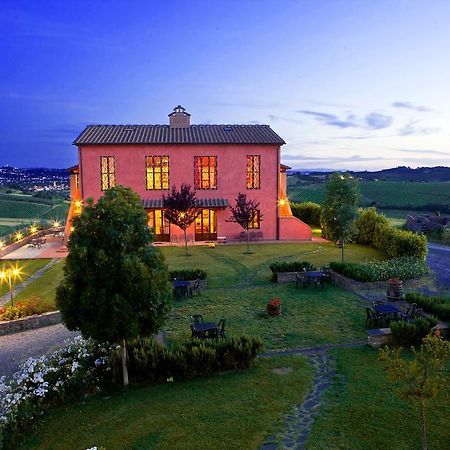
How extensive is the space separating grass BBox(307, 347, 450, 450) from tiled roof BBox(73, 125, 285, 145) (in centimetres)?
2577

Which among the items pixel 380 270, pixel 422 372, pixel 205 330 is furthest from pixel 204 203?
pixel 422 372

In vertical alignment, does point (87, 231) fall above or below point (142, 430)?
above

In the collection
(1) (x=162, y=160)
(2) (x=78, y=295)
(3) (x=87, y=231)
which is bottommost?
→ (2) (x=78, y=295)

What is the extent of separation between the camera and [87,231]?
939 centimetres

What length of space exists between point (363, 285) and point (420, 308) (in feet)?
14.4

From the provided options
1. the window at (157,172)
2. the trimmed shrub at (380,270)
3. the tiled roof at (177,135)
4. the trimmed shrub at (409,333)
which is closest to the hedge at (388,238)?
the trimmed shrub at (380,270)

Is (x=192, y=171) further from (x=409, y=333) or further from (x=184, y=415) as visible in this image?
(x=184, y=415)

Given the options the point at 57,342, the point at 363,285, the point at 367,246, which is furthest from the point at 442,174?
the point at 57,342

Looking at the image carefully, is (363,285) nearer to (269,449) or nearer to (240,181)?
(269,449)

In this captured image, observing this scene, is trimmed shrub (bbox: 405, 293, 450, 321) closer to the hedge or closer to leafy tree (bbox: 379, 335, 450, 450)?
leafy tree (bbox: 379, 335, 450, 450)

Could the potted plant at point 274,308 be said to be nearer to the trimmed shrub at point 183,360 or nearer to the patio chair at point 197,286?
the patio chair at point 197,286

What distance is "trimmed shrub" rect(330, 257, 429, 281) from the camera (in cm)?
1939

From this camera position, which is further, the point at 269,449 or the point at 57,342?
the point at 57,342

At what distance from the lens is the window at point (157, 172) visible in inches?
1336
